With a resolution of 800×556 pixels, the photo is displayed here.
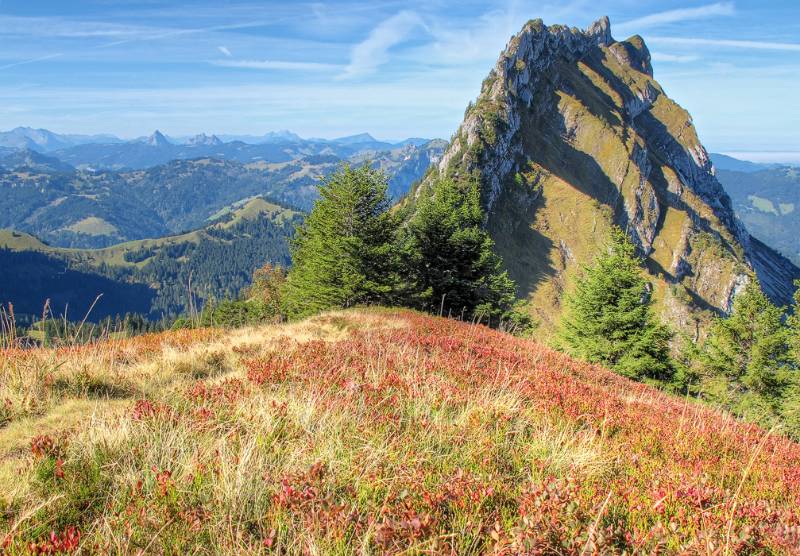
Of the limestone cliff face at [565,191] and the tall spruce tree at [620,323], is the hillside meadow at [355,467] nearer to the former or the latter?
the tall spruce tree at [620,323]

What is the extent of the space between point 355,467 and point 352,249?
82.4 feet

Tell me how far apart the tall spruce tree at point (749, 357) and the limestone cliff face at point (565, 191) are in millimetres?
79398

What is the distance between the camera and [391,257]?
29219 millimetres

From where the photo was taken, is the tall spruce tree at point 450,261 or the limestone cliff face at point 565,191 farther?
the limestone cliff face at point 565,191

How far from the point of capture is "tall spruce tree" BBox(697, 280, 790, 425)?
26219mm

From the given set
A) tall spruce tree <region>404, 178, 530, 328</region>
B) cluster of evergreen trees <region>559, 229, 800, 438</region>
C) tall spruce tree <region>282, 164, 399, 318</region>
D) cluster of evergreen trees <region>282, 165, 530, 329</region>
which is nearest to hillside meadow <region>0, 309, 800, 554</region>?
cluster of evergreen trees <region>559, 229, 800, 438</region>

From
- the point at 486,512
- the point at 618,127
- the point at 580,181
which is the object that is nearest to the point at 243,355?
the point at 486,512

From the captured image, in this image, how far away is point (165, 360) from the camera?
6.87m

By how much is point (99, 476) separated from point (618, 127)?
8743 inches

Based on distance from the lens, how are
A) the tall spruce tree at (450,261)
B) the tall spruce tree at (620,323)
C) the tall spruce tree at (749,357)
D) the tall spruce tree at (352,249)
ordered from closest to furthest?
the tall spruce tree at (620,323) < the tall spruce tree at (749,357) < the tall spruce tree at (352,249) < the tall spruce tree at (450,261)

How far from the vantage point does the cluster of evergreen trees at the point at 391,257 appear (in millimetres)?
28344

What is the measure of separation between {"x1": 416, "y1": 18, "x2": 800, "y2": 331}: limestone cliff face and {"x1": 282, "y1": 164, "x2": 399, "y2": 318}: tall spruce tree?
285 ft

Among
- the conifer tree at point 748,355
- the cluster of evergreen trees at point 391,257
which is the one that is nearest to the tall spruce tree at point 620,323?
the conifer tree at point 748,355

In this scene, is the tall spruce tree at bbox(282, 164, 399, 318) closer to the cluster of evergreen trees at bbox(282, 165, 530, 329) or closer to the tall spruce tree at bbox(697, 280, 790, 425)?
the cluster of evergreen trees at bbox(282, 165, 530, 329)
